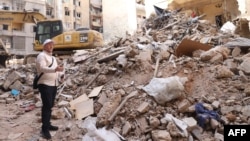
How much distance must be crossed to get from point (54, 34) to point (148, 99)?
8829 mm

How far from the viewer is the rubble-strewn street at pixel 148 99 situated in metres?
4.63

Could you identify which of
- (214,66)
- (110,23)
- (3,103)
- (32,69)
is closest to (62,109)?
(3,103)

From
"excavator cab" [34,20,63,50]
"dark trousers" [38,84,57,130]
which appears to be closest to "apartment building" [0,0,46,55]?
"excavator cab" [34,20,63,50]

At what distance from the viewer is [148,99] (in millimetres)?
5258

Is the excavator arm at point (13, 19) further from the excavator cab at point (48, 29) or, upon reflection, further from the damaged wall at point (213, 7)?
the damaged wall at point (213, 7)

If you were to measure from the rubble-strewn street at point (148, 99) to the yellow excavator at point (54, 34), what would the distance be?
462cm

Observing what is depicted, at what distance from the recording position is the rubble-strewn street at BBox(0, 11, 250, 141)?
15.2 ft

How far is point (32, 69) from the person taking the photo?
1001 cm

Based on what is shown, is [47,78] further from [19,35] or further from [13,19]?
[19,35]

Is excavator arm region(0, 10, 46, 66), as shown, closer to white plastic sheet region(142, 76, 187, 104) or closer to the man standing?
the man standing

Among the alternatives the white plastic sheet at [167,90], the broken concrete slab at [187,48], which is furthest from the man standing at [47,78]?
the broken concrete slab at [187,48]

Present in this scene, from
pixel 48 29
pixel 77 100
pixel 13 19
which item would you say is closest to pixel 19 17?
pixel 13 19

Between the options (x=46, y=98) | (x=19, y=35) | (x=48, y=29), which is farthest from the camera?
(x=19, y=35)

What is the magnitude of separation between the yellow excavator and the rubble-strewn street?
4.62 m
